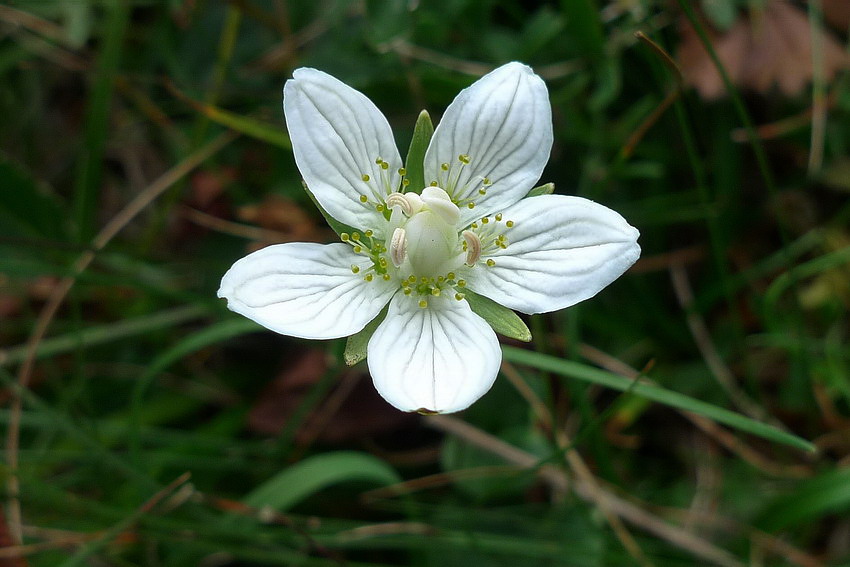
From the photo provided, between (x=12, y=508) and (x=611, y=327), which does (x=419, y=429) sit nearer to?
(x=611, y=327)

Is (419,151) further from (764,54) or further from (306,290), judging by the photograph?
(764,54)

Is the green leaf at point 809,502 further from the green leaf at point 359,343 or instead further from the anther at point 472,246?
the green leaf at point 359,343

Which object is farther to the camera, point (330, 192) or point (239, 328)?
point (239, 328)

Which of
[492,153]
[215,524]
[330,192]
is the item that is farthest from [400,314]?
[215,524]

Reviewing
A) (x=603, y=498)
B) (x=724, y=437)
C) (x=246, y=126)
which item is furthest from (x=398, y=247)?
(x=724, y=437)

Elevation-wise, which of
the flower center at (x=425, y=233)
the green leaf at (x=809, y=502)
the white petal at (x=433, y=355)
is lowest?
the green leaf at (x=809, y=502)

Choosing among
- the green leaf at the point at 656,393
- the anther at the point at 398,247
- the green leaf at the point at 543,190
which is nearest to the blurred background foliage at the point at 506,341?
the green leaf at the point at 656,393
